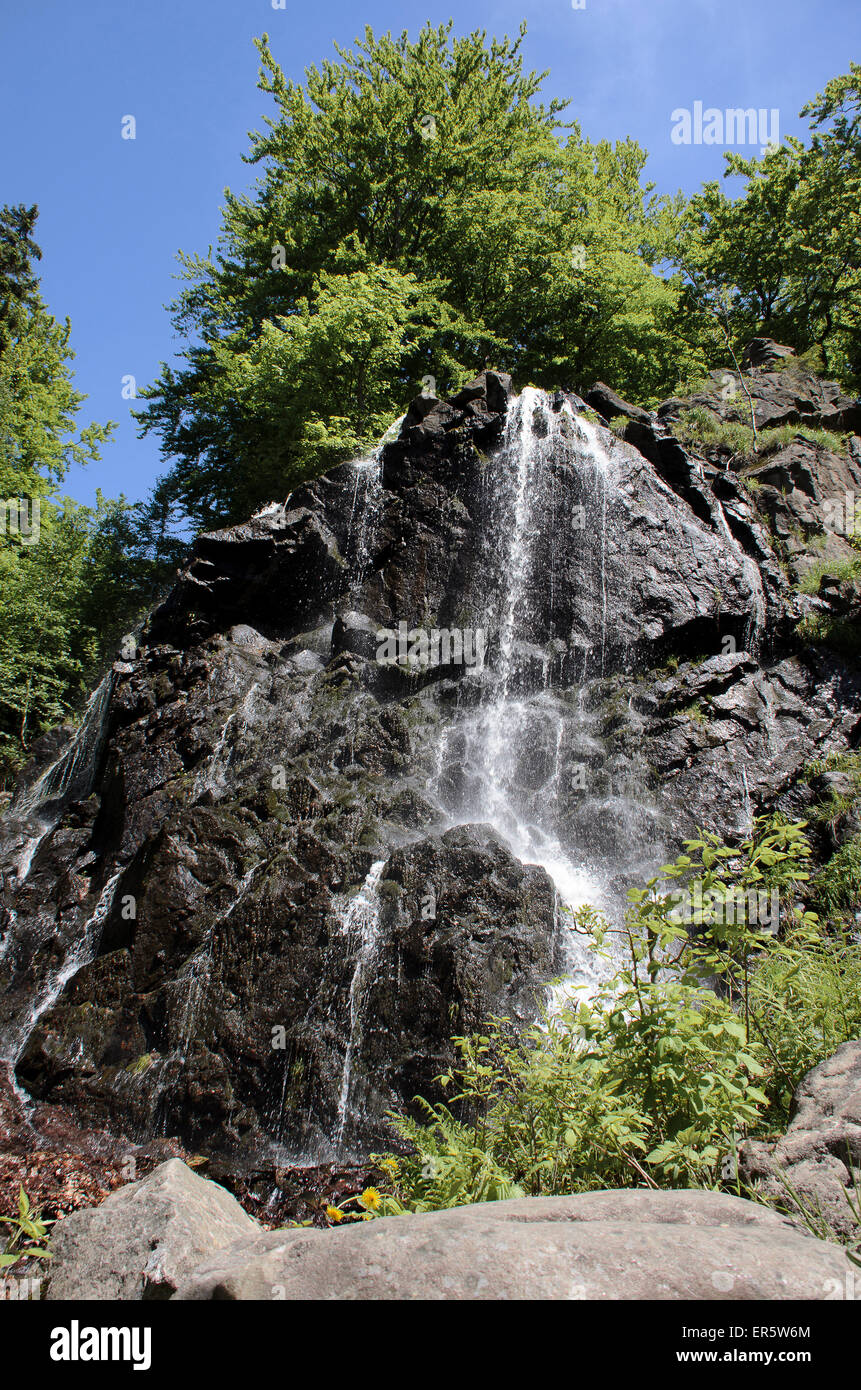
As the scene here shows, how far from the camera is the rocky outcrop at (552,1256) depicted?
6.10 ft

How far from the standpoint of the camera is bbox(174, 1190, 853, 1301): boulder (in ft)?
6.09

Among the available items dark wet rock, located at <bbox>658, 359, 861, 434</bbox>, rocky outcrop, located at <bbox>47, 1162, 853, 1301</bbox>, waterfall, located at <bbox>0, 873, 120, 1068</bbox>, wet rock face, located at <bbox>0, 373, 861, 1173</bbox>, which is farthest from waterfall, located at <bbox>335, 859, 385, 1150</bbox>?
dark wet rock, located at <bbox>658, 359, 861, 434</bbox>

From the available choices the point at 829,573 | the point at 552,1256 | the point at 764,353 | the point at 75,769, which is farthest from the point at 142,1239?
the point at 764,353

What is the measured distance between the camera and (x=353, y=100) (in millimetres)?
22562

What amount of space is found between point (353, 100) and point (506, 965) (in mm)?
25045

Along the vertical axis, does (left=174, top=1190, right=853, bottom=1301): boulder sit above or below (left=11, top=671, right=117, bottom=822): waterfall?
below

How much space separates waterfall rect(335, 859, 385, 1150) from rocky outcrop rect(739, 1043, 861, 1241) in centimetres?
539

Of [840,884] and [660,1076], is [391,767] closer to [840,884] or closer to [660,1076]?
[840,884]

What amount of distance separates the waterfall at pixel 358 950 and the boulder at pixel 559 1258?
5.44 metres

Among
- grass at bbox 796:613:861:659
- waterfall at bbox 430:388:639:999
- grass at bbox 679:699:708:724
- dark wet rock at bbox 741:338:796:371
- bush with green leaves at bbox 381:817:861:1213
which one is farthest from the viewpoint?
dark wet rock at bbox 741:338:796:371

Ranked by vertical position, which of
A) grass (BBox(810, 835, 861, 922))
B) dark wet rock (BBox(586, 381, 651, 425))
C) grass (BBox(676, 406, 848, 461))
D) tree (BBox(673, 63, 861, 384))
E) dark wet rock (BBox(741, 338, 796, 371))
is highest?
tree (BBox(673, 63, 861, 384))

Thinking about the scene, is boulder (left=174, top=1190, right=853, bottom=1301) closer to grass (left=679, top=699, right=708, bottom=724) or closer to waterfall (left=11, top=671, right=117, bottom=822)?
grass (left=679, top=699, right=708, bottom=724)

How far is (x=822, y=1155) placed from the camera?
2.68m

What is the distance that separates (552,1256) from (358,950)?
6.65m
